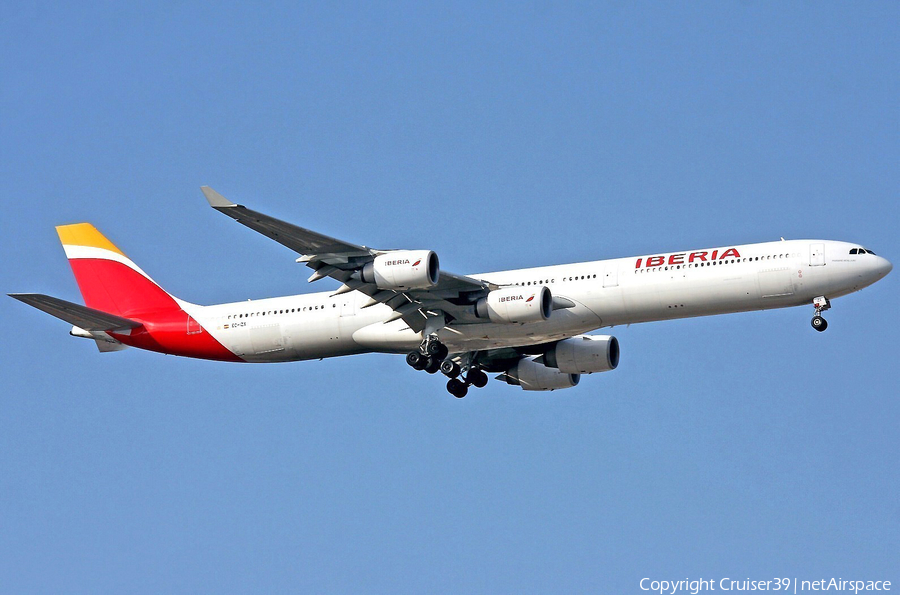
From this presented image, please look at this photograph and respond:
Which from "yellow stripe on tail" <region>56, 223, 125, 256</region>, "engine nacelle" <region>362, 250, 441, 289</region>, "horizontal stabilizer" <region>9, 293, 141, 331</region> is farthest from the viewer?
"yellow stripe on tail" <region>56, 223, 125, 256</region>

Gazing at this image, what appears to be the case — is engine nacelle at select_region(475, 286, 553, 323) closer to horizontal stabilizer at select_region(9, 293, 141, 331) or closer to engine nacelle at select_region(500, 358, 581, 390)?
engine nacelle at select_region(500, 358, 581, 390)

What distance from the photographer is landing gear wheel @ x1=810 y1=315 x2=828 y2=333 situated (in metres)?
46.0

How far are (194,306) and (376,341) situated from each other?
365 inches

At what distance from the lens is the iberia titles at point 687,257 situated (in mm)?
46625

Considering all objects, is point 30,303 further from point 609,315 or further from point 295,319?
point 609,315

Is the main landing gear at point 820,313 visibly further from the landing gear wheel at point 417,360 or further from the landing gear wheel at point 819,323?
the landing gear wheel at point 417,360

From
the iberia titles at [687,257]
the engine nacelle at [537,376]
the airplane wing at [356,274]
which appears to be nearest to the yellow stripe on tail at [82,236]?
the airplane wing at [356,274]

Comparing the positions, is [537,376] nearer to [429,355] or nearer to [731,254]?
[429,355]

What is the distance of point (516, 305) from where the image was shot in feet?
153

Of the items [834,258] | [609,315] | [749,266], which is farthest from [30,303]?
[834,258]

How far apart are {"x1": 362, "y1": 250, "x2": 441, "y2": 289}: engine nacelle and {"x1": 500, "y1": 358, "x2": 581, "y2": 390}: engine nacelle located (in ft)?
35.4

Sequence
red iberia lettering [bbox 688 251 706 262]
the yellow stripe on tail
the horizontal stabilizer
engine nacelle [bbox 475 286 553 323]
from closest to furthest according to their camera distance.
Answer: engine nacelle [bbox 475 286 553 323]
red iberia lettering [bbox 688 251 706 262]
the horizontal stabilizer
the yellow stripe on tail

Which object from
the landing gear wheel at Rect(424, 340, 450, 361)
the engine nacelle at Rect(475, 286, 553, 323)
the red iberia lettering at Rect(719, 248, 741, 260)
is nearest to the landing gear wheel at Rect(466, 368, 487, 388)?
the landing gear wheel at Rect(424, 340, 450, 361)

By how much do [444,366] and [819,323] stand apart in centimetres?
1472
